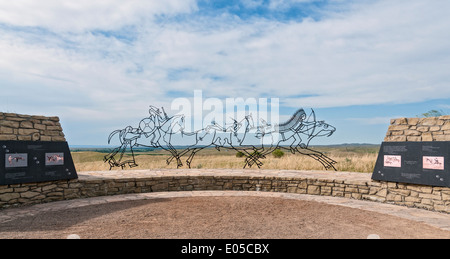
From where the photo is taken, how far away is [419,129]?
802cm

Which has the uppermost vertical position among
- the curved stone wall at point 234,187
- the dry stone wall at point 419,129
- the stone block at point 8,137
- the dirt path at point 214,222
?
the dry stone wall at point 419,129

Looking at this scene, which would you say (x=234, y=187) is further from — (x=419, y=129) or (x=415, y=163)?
(x=419, y=129)

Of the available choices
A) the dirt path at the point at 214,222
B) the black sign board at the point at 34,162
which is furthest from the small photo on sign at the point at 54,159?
the dirt path at the point at 214,222

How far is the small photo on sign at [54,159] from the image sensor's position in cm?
837

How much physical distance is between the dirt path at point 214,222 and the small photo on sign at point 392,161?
1.92 metres

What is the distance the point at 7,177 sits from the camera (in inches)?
302

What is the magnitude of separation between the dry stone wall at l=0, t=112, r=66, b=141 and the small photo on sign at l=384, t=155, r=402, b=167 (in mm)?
9066

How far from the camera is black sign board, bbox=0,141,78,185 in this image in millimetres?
7684

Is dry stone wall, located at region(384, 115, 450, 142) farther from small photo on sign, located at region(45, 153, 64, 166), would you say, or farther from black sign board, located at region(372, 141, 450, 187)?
small photo on sign, located at region(45, 153, 64, 166)

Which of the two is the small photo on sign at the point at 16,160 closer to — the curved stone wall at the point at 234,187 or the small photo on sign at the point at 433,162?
the curved stone wall at the point at 234,187
